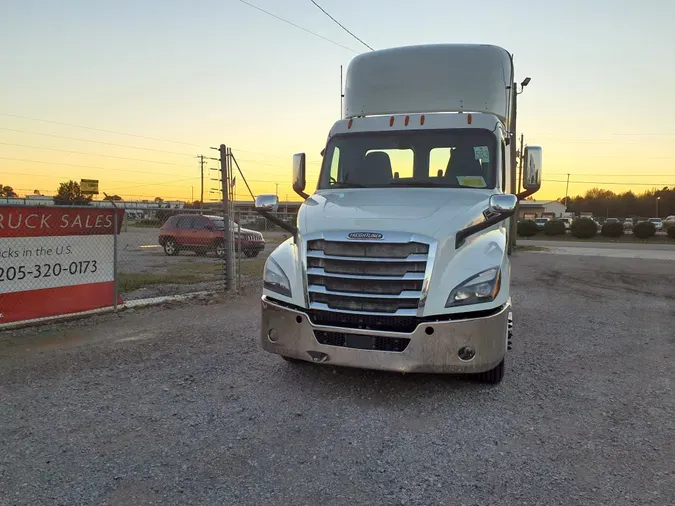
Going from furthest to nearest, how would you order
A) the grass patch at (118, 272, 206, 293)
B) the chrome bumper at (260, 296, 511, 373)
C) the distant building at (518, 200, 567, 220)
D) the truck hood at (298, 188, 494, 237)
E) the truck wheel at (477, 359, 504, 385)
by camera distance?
the distant building at (518, 200, 567, 220)
the grass patch at (118, 272, 206, 293)
the truck wheel at (477, 359, 504, 385)
the truck hood at (298, 188, 494, 237)
the chrome bumper at (260, 296, 511, 373)

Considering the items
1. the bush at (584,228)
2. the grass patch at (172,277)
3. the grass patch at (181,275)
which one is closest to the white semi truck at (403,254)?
the grass patch at (181,275)

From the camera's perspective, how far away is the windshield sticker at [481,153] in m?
5.44

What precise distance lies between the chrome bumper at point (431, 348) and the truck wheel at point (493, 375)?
329mm

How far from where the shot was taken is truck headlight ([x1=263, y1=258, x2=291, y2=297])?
450 cm

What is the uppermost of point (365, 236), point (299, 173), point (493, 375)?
point (299, 173)

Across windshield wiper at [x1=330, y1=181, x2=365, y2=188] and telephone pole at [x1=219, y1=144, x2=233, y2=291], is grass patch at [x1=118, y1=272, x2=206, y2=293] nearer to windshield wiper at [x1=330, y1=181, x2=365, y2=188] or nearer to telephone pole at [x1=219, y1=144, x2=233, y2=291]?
telephone pole at [x1=219, y1=144, x2=233, y2=291]

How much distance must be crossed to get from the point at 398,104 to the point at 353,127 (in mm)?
951

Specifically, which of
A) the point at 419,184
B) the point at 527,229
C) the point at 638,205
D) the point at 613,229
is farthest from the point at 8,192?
the point at 638,205

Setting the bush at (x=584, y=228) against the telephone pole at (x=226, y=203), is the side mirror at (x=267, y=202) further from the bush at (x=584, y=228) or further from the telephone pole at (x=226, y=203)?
the bush at (x=584, y=228)

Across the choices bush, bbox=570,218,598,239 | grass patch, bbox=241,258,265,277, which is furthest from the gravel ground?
bush, bbox=570,218,598,239

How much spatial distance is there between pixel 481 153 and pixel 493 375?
239 cm

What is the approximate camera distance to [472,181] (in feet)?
17.5

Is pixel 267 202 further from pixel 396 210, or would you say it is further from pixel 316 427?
pixel 316 427

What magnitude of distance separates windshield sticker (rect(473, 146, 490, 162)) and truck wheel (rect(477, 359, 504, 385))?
7.28 ft
